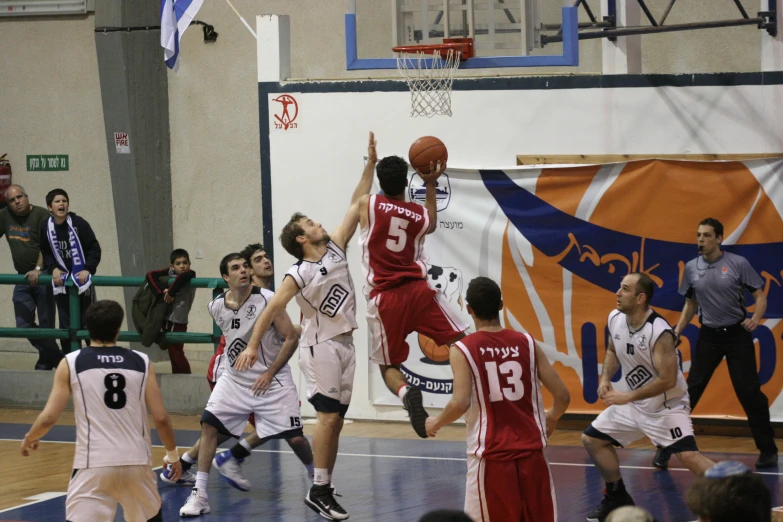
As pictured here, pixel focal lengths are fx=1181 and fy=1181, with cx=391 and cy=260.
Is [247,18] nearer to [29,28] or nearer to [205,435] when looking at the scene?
[29,28]

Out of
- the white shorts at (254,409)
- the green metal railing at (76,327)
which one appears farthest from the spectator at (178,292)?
the white shorts at (254,409)

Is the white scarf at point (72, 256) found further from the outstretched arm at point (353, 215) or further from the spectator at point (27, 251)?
the outstretched arm at point (353, 215)

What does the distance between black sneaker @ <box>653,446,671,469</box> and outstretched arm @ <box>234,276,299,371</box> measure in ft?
12.2

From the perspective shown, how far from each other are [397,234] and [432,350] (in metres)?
4.24

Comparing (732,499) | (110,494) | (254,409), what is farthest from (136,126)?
(732,499)

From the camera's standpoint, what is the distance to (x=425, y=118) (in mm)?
12141

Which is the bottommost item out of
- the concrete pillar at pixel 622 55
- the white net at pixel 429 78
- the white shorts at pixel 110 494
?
the white shorts at pixel 110 494

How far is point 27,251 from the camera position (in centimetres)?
1391

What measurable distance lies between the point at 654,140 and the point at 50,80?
31.7ft

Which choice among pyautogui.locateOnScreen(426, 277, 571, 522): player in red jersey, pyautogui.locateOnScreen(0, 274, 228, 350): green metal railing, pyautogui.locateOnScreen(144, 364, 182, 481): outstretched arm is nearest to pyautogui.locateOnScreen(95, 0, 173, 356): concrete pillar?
pyautogui.locateOnScreen(0, 274, 228, 350): green metal railing

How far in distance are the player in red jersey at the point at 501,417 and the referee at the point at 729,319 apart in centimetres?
436

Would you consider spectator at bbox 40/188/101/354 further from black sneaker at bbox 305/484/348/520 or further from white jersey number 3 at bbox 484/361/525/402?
white jersey number 3 at bbox 484/361/525/402

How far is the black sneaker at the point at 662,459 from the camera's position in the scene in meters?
9.99

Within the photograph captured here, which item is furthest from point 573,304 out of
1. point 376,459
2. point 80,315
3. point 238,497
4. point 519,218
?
point 80,315
